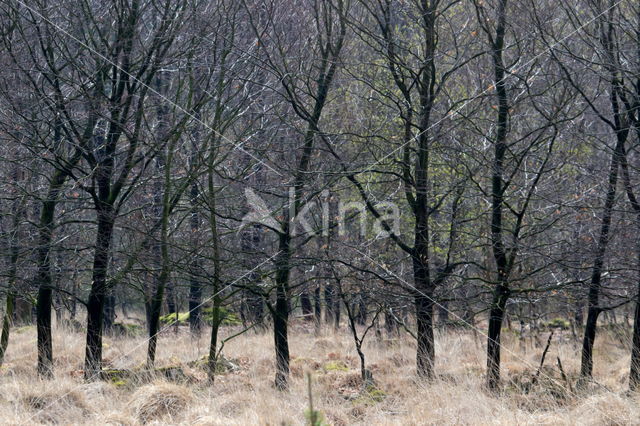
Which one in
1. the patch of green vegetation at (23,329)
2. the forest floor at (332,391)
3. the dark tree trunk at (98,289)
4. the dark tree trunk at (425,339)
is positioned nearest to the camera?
the forest floor at (332,391)

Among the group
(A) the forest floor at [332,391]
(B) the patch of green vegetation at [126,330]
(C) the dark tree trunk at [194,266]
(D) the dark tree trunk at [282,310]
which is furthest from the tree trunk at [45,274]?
(B) the patch of green vegetation at [126,330]

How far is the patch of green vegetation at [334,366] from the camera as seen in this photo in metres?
10.6

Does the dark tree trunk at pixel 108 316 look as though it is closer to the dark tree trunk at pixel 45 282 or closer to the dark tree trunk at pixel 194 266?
the dark tree trunk at pixel 194 266

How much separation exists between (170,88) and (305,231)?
4287 mm

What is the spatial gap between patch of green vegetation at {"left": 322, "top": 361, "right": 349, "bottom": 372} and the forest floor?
0.03m

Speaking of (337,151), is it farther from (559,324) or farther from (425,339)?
(559,324)

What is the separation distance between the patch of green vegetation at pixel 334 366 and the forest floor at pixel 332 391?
0.03m

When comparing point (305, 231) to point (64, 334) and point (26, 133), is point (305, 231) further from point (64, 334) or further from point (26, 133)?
point (64, 334)

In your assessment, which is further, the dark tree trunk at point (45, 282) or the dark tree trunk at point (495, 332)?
the dark tree trunk at point (45, 282)

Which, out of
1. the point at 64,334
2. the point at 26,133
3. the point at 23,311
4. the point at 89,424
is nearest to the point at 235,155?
the point at 26,133

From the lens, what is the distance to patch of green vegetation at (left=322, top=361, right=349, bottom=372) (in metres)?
10.6

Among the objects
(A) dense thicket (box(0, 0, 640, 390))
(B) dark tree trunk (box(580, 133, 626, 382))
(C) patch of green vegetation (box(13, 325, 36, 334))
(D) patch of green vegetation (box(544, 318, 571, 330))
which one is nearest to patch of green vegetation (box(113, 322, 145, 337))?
(C) patch of green vegetation (box(13, 325, 36, 334))

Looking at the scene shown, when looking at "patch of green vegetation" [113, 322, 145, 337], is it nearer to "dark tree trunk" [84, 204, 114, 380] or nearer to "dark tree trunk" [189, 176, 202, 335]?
"dark tree trunk" [189, 176, 202, 335]

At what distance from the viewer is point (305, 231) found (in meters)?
9.72
